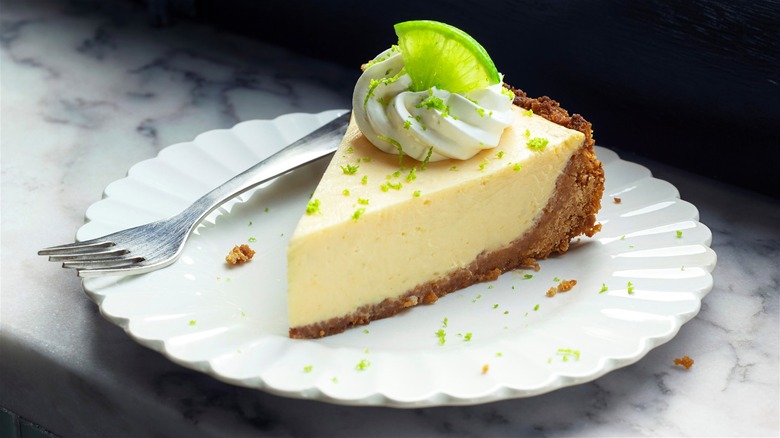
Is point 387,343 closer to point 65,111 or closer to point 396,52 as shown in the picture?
point 396,52

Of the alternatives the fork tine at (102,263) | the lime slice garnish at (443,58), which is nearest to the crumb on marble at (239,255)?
the fork tine at (102,263)

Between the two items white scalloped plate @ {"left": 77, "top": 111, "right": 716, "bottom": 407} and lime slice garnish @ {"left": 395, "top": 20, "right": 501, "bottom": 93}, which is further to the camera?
lime slice garnish @ {"left": 395, "top": 20, "right": 501, "bottom": 93}

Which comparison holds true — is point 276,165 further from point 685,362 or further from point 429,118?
point 685,362

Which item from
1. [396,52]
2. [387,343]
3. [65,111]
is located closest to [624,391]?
[387,343]

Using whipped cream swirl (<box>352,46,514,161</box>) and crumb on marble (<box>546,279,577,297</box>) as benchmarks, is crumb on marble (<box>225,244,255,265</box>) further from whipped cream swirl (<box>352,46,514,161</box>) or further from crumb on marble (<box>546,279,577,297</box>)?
crumb on marble (<box>546,279,577,297</box>)

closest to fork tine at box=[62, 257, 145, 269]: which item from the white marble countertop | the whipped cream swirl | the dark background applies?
the white marble countertop

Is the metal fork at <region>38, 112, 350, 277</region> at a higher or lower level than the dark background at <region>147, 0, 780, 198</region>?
lower
